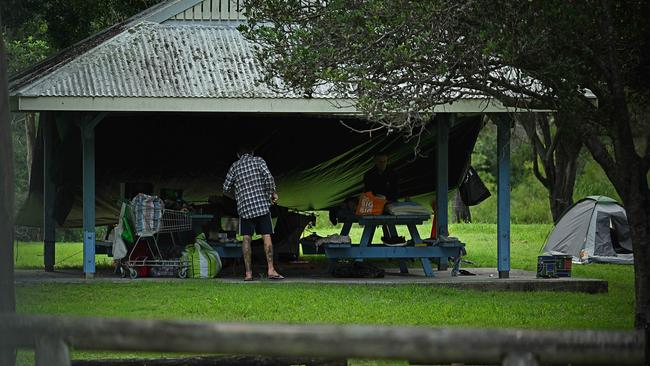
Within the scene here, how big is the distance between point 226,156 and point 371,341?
13844 mm

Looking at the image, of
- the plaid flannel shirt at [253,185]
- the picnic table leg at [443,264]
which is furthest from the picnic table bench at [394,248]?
the picnic table leg at [443,264]

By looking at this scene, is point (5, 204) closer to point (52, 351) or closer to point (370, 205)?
point (52, 351)

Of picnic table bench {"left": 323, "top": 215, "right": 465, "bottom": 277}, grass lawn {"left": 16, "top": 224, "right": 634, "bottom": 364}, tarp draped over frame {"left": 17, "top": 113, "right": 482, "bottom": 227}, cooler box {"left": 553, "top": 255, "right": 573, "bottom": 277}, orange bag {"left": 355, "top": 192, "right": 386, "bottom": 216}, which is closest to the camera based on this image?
grass lawn {"left": 16, "top": 224, "right": 634, "bottom": 364}

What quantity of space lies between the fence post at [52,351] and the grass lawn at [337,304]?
14.5ft

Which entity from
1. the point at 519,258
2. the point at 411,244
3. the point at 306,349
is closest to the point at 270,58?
the point at 411,244

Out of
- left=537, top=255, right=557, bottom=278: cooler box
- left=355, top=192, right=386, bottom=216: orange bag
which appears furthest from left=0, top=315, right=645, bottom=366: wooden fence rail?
left=537, top=255, right=557, bottom=278: cooler box

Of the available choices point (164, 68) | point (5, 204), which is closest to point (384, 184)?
point (164, 68)

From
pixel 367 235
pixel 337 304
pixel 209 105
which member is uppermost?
pixel 209 105

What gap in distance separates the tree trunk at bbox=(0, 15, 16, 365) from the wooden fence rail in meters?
2.09

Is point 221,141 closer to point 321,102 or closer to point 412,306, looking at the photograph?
point 321,102

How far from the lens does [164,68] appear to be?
52.3 ft

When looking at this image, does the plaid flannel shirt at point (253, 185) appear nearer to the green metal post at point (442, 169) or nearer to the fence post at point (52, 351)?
the green metal post at point (442, 169)

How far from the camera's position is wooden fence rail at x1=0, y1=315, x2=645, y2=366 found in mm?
4992

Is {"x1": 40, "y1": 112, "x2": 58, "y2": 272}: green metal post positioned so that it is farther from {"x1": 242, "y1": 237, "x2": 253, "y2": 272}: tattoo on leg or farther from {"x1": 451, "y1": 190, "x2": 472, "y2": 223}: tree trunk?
{"x1": 451, "y1": 190, "x2": 472, "y2": 223}: tree trunk
